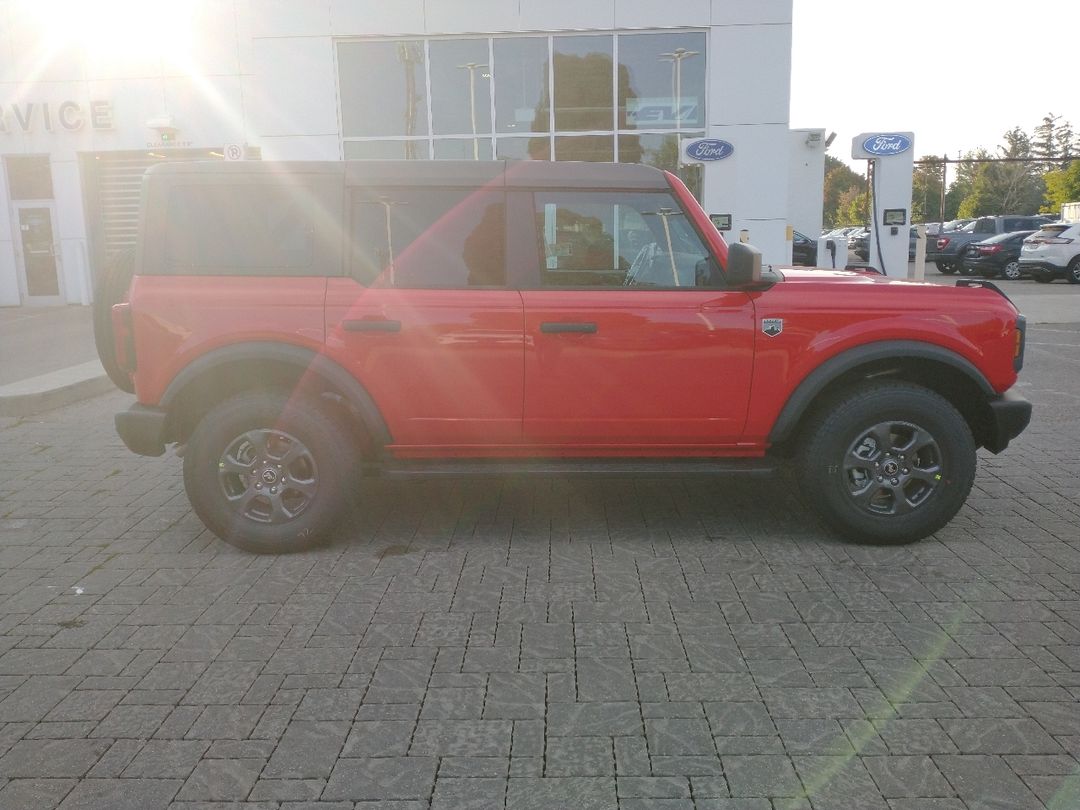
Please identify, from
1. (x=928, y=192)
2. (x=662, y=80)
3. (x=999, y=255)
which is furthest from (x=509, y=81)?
(x=928, y=192)

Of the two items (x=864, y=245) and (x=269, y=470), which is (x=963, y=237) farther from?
(x=269, y=470)

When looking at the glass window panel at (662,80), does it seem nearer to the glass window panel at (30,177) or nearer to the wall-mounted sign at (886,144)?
the wall-mounted sign at (886,144)

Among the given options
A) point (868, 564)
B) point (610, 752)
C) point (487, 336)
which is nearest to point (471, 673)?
Answer: point (610, 752)

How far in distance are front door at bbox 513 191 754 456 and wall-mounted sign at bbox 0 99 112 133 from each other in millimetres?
16333

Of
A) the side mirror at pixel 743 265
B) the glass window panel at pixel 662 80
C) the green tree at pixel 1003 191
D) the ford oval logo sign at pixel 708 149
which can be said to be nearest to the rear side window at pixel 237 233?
the side mirror at pixel 743 265

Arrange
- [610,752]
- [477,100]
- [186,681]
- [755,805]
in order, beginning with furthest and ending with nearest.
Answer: [477,100] → [186,681] → [610,752] → [755,805]

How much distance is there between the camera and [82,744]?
117 inches

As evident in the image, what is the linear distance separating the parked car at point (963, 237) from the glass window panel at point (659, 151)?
14450 mm

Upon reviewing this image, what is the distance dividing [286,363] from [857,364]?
9.36ft

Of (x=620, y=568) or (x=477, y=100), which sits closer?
(x=620, y=568)

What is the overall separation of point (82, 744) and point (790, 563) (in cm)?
316

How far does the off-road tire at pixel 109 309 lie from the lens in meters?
5.06

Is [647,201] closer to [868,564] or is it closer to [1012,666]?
[868,564]

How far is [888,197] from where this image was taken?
15508mm
